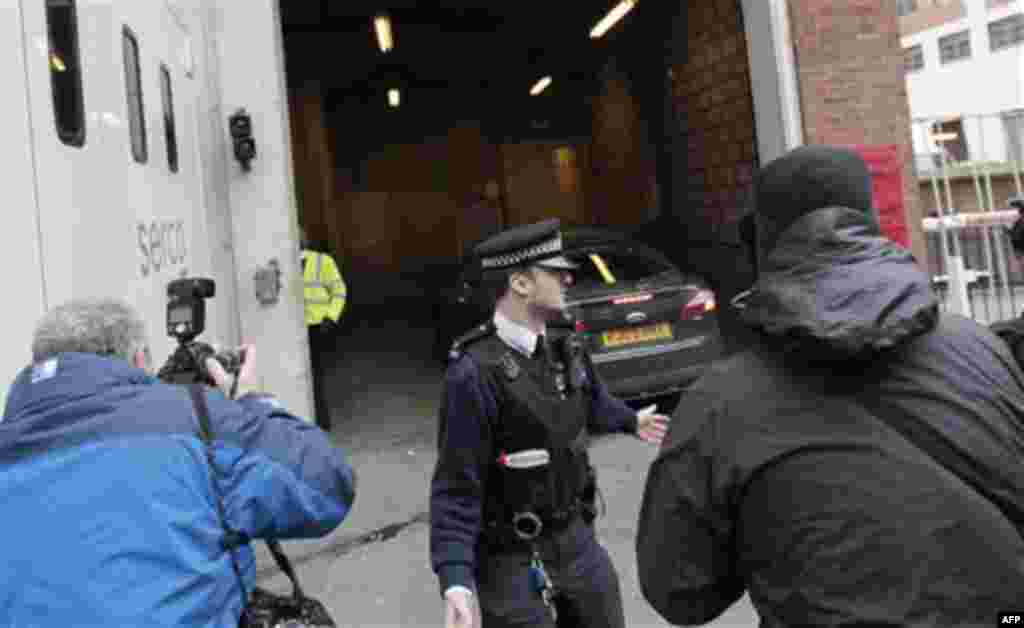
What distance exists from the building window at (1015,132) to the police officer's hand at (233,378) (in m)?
8.33

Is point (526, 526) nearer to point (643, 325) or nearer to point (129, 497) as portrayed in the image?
point (129, 497)

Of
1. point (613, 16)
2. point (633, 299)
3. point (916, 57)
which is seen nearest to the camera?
point (633, 299)

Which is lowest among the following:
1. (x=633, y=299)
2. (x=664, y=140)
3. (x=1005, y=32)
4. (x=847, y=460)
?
(x=847, y=460)

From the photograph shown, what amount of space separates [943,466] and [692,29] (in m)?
12.2

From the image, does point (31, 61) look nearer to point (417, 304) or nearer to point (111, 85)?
point (111, 85)

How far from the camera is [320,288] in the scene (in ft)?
31.0

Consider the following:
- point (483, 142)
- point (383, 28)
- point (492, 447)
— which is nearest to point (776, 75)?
point (492, 447)

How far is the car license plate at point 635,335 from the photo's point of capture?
28.0ft

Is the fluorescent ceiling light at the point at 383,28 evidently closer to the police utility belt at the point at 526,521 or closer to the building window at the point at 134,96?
the building window at the point at 134,96

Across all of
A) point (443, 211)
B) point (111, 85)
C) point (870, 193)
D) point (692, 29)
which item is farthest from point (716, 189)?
point (443, 211)

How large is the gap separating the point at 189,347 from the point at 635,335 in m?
6.26

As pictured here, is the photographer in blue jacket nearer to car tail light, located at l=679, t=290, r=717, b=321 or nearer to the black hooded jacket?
the black hooded jacket

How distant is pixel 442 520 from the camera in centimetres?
297

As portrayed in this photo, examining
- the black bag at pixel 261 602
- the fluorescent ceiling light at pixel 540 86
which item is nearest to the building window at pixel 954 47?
the fluorescent ceiling light at pixel 540 86
